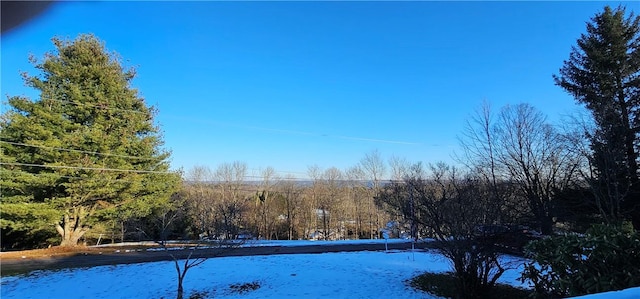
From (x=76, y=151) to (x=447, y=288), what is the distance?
1605 cm

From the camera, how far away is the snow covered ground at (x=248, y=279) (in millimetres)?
8031

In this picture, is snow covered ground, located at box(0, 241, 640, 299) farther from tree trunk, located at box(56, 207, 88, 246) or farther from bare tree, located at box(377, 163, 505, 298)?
tree trunk, located at box(56, 207, 88, 246)

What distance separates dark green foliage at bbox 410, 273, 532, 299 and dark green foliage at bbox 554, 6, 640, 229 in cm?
581

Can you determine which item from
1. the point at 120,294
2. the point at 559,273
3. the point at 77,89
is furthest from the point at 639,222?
the point at 77,89

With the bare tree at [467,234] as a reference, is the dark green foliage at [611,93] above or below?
above

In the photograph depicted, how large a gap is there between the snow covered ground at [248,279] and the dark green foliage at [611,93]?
4.97 meters

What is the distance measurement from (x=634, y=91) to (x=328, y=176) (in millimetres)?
24923

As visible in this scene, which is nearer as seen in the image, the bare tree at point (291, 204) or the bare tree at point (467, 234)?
the bare tree at point (467, 234)

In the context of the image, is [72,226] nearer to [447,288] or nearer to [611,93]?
[447,288]

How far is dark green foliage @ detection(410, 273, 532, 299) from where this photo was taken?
739cm

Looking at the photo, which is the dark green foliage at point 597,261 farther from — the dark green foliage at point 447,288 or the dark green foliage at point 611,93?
the dark green foliage at point 611,93

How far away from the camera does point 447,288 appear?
321 inches

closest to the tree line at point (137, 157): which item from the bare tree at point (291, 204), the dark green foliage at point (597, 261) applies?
the dark green foliage at point (597, 261)

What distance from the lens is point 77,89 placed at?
53.5 feet
